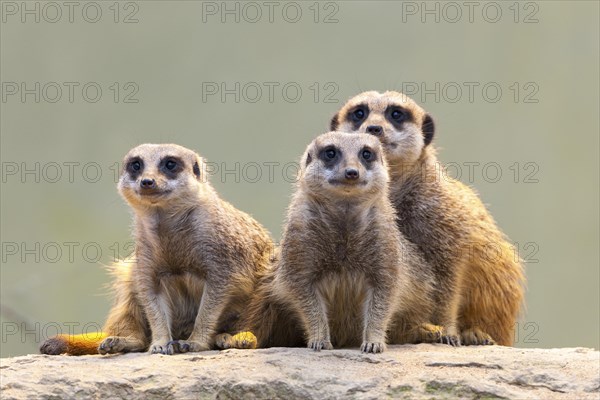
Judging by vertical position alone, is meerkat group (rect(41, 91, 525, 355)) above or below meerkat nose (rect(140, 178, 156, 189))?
below

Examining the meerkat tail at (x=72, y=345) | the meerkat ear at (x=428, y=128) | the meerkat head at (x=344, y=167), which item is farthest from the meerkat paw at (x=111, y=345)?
the meerkat ear at (x=428, y=128)

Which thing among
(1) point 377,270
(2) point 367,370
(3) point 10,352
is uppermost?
(1) point 377,270

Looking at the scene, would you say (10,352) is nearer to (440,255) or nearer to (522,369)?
(440,255)

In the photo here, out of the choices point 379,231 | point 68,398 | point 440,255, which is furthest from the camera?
point 440,255

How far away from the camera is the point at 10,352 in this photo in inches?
316

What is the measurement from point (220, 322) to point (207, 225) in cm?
40

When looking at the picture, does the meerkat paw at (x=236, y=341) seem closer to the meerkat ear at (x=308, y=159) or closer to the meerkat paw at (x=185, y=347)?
the meerkat paw at (x=185, y=347)

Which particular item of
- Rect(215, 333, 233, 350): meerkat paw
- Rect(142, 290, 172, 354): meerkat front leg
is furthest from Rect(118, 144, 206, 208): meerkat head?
Rect(215, 333, 233, 350): meerkat paw

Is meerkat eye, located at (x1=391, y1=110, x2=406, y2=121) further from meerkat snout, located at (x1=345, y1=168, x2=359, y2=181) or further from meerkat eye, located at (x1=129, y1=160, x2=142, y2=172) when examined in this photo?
meerkat eye, located at (x1=129, y1=160, x2=142, y2=172)

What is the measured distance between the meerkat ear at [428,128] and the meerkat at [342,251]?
2.34 ft

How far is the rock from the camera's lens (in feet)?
10.8

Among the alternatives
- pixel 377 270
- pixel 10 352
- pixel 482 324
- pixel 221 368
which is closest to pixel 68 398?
pixel 221 368

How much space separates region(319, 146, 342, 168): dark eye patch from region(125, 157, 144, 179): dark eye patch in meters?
0.76

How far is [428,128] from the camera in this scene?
4.52m
